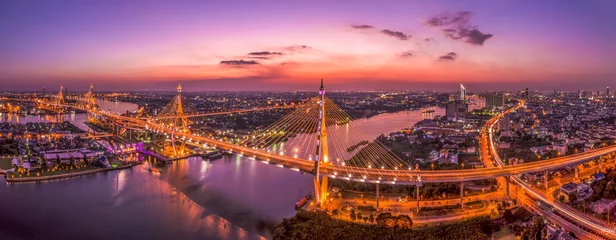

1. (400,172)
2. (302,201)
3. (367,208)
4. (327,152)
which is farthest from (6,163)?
(400,172)

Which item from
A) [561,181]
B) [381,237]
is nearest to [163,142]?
[381,237]

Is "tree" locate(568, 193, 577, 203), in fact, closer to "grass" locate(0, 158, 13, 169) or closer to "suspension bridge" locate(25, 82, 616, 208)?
"suspension bridge" locate(25, 82, 616, 208)

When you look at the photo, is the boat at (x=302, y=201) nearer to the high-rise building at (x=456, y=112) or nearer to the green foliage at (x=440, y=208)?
the green foliage at (x=440, y=208)

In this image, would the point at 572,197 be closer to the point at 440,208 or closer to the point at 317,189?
the point at 440,208

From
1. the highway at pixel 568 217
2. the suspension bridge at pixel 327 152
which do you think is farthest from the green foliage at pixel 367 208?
the highway at pixel 568 217

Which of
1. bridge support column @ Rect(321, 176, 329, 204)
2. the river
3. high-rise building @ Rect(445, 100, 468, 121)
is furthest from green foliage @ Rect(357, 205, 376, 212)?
high-rise building @ Rect(445, 100, 468, 121)

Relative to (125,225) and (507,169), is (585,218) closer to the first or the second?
(507,169)
